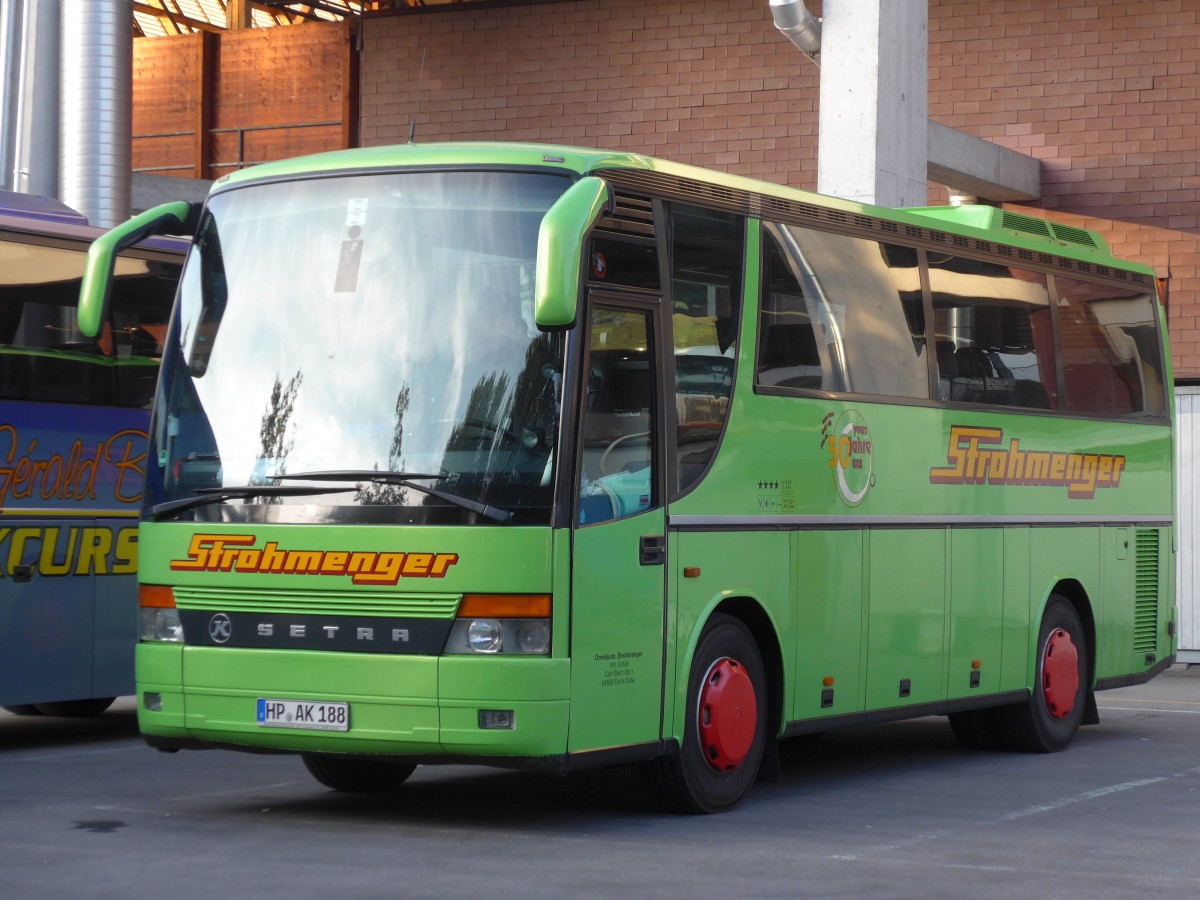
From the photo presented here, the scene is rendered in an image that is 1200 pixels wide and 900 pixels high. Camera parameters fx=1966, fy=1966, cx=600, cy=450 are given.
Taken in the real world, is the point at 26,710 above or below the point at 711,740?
below

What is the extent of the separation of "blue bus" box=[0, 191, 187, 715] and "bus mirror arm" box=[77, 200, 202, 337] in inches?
107

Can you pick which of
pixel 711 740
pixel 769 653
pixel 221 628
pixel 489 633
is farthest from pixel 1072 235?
pixel 221 628

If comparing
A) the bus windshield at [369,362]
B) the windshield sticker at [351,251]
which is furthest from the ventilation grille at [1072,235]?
the windshield sticker at [351,251]

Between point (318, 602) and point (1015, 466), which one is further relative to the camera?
point (1015, 466)

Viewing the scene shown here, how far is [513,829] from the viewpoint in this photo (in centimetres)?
898

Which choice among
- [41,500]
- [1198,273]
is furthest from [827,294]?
[1198,273]

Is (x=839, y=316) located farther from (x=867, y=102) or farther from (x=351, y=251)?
(x=867, y=102)

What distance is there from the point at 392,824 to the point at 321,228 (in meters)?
2.77

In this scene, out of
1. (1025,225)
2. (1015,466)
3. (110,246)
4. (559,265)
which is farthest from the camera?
(1025,225)

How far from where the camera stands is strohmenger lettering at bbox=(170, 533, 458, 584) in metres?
8.43

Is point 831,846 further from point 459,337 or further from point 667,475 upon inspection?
point 459,337

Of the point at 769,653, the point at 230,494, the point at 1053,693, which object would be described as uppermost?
the point at 230,494

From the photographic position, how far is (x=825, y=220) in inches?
424

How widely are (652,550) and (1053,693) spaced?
5.05 metres
